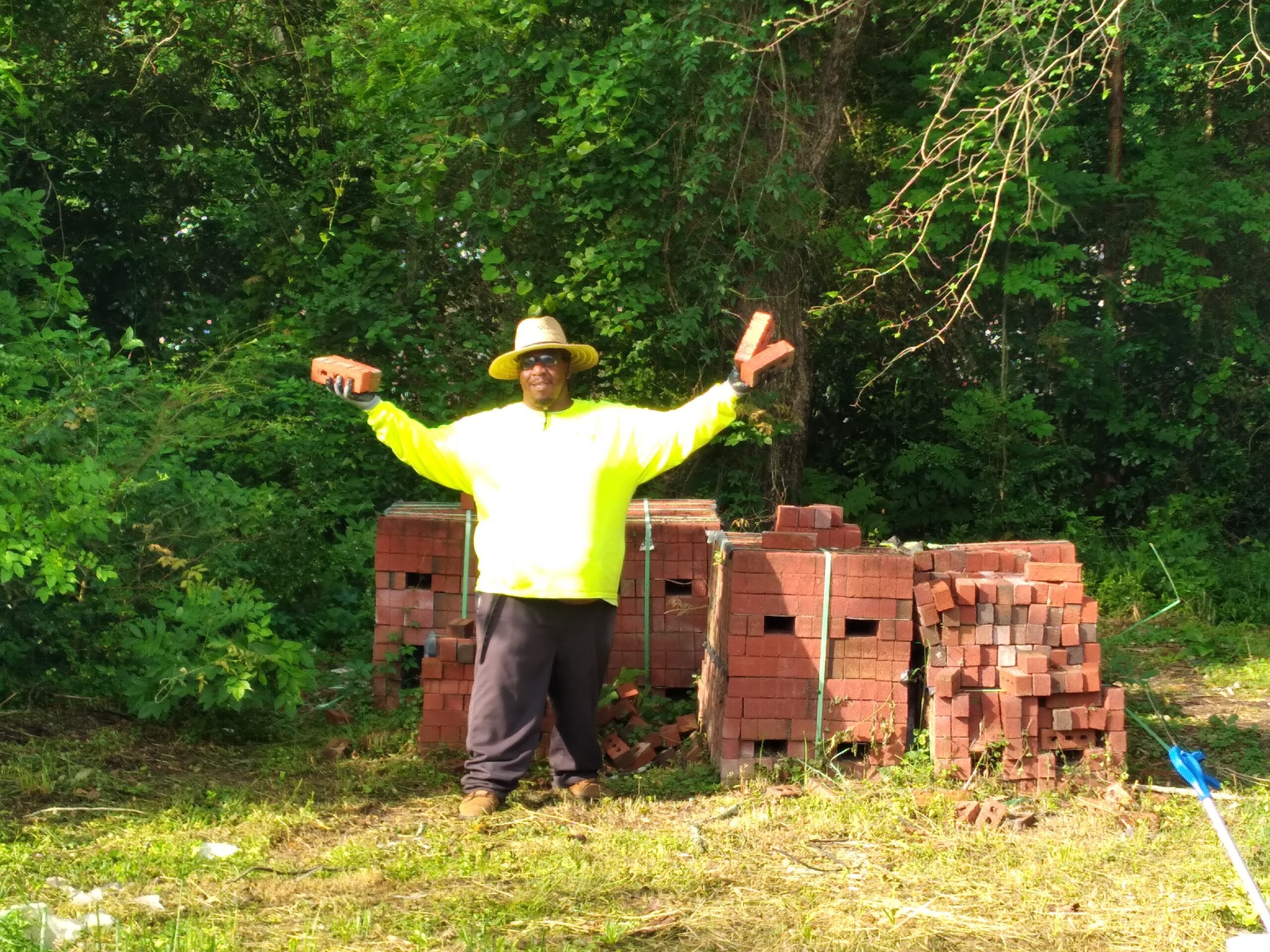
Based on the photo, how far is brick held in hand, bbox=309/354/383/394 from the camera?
600 centimetres

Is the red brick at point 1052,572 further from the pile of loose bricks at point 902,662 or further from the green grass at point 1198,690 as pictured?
the green grass at point 1198,690

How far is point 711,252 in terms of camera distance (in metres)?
11.0

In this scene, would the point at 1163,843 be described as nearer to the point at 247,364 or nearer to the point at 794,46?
the point at 247,364

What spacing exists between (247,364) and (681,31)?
12.5 ft

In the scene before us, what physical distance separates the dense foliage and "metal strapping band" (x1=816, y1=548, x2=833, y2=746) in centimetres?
328

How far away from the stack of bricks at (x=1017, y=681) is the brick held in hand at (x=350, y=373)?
257 cm

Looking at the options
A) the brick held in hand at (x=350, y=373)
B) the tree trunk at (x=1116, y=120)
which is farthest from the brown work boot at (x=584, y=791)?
the tree trunk at (x=1116, y=120)

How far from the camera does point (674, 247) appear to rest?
11008mm

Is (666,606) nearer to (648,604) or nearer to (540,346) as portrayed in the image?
(648,604)

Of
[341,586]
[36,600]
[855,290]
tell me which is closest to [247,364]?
[341,586]

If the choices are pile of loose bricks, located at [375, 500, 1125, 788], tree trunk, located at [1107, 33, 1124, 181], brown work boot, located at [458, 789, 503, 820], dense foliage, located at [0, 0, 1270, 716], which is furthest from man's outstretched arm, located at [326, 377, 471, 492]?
tree trunk, located at [1107, 33, 1124, 181]

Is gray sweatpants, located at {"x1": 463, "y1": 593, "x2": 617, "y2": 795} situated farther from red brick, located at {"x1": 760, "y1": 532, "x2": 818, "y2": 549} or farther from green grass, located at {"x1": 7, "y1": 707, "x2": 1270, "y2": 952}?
red brick, located at {"x1": 760, "y1": 532, "x2": 818, "y2": 549}

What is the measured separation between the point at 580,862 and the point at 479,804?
862mm

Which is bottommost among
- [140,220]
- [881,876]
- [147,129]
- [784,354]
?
[881,876]
